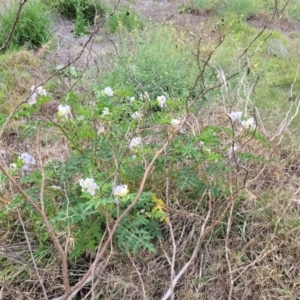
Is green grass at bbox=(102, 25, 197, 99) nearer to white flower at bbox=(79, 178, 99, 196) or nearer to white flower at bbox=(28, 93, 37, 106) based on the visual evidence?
white flower at bbox=(28, 93, 37, 106)

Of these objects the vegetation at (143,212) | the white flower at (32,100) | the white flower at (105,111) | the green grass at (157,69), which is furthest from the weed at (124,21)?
the white flower at (105,111)

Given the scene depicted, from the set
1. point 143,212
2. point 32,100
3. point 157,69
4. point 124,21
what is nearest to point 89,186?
point 143,212

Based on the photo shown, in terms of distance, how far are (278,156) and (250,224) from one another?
2.31 feet

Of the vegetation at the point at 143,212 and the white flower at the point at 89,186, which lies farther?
the vegetation at the point at 143,212

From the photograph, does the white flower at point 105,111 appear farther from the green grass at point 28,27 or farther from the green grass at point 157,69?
the green grass at point 28,27

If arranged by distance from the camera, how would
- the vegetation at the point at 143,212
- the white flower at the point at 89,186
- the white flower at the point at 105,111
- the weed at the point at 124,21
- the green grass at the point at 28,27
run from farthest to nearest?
the weed at the point at 124,21 < the green grass at the point at 28,27 < the white flower at the point at 105,111 < the vegetation at the point at 143,212 < the white flower at the point at 89,186

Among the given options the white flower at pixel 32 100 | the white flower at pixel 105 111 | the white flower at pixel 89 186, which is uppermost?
the white flower at pixel 32 100

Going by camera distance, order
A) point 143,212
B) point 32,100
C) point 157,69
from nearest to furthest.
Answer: point 143,212
point 32,100
point 157,69

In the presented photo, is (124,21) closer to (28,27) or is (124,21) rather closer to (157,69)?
(28,27)

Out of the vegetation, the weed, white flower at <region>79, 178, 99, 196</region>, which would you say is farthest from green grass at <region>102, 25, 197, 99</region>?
white flower at <region>79, 178, 99, 196</region>

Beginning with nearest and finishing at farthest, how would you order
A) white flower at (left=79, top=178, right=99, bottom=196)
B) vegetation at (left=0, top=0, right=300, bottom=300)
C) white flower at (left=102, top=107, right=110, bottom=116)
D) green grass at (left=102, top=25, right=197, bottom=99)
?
white flower at (left=79, top=178, right=99, bottom=196) < vegetation at (left=0, top=0, right=300, bottom=300) < white flower at (left=102, top=107, right=110, bottom=116) < green grass at (left=102, top=25, right=197, bottom=99)

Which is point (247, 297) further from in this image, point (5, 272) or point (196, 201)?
point (5, 272)

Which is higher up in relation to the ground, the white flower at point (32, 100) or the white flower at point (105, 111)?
the white flower at point (32, 100)

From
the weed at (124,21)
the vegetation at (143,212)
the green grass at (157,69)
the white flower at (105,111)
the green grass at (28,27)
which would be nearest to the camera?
the vegetation at (143,212)
